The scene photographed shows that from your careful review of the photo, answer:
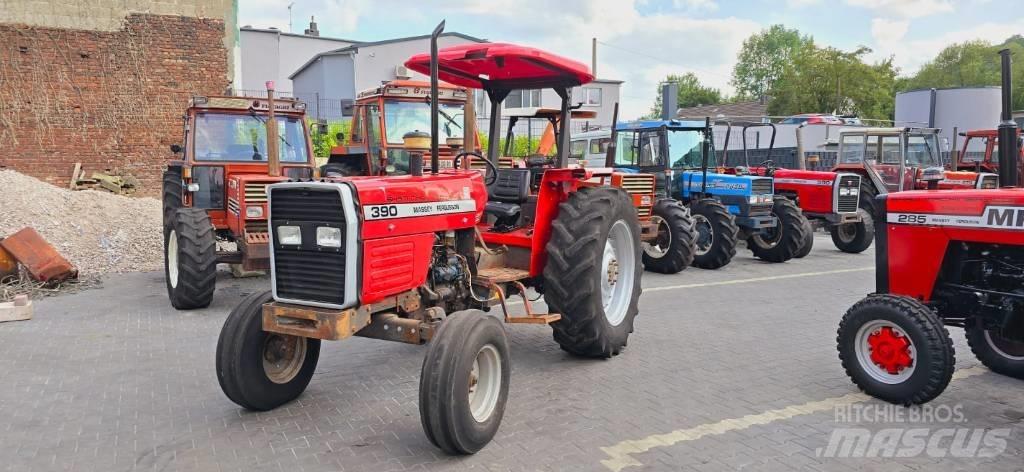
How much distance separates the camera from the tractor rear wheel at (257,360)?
412 cm

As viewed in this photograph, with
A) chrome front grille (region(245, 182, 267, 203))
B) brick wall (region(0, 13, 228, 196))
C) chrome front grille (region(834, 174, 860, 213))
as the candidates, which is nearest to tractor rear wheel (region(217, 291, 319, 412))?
chrome front grille (region(245, 182, 267, 203))

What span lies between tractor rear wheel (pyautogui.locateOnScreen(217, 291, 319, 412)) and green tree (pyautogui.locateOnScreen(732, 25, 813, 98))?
239 ft

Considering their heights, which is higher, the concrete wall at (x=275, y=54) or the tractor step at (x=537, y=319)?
the concrete wall at (x=275, y=54)

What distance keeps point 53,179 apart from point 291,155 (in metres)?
8.29

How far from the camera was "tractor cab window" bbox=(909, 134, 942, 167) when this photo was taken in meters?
12.9

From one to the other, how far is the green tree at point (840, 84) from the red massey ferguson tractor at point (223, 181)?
3733cm

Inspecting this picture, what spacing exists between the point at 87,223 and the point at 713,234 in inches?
377

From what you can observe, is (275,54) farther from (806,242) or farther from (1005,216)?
(1005,216)

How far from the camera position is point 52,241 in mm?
10406

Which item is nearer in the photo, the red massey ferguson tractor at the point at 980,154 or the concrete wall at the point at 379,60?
the red massey ferguson tractor at the point at 980,154

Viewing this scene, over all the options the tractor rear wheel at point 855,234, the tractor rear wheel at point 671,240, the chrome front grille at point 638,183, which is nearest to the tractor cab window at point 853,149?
the tractor rear wheel at point 855,234

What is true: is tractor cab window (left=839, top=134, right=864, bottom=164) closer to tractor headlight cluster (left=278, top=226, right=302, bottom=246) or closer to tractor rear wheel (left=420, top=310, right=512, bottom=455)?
tractor rear wheel (left=420, top=310, right=512, bottom=455)

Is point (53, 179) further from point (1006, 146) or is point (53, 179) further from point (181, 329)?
point (1006, 146)

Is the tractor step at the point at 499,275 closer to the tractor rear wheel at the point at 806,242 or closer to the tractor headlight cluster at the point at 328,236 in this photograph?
the tractor headlight cluster at the point at 328,236
